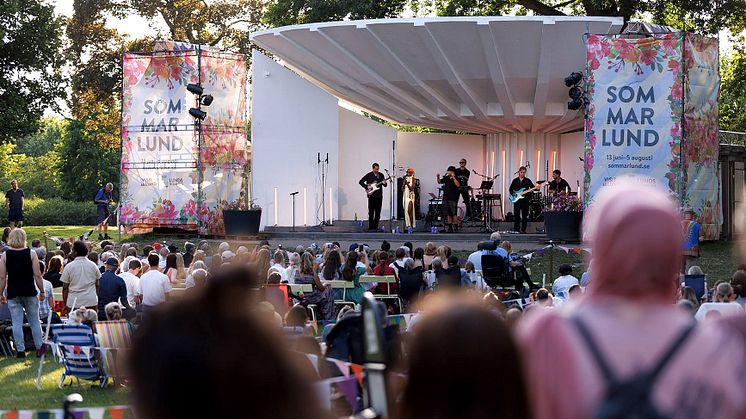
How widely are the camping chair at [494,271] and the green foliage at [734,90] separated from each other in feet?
68.9

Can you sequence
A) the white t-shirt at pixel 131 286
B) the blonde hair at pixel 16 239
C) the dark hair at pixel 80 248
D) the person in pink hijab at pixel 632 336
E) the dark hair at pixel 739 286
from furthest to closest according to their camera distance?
1. the white t-shirt at pixel 131 286
2. the dark hair at pixel 80 248
3. the blonde hair at pixel 16 239
4. the dark hair at pixel 739 286
5. the person in pink hijab at pixel 632 336

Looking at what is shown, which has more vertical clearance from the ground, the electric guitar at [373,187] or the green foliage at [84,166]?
the green foliage at [84,166]

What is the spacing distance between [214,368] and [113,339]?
27.8 feet

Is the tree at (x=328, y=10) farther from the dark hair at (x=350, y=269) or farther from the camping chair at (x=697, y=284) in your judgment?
the camping chair at (x=697, y=284)

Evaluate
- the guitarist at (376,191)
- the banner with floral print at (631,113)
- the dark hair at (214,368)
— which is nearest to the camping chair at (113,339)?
the dark hair at (214,368)

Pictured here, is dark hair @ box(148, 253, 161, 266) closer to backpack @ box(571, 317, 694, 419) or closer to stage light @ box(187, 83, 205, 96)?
backpack @ box(571, 317, 694, 419)

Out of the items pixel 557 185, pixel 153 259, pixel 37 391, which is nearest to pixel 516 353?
pixel 37 391

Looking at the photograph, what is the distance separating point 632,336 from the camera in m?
2.35

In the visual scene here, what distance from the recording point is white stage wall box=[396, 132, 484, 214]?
32750 millimetres

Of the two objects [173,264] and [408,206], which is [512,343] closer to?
[173,264]

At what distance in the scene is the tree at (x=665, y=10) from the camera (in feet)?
102

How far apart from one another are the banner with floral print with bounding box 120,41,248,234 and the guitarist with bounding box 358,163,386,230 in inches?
127

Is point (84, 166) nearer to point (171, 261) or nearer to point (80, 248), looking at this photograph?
point (171, 261)

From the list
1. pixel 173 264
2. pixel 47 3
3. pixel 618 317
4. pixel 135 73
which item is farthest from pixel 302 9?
pixel 618 317
